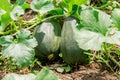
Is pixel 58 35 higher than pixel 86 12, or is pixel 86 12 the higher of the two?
pixel 86 12

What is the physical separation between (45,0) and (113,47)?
73 cm

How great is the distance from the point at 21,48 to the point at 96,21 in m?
0.61

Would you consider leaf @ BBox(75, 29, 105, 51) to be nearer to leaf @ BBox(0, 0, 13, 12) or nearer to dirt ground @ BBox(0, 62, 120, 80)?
dirt ground @ BBox(0, 62, 120, 80)

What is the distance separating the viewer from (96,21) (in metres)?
2.58

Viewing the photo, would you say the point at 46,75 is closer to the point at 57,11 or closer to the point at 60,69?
the point at 60,69

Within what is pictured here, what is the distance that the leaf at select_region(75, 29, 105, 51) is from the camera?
2467 millimetres


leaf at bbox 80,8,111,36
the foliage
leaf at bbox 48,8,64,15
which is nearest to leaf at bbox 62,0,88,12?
leaf at bbox 48,8,64,15

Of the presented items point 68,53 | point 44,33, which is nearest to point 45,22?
point 44,33

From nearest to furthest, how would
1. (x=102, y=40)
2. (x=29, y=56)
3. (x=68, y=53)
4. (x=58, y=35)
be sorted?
(x=102, y=40), (x=29, y=56), (x=68, y=53), (x=58, y=35)

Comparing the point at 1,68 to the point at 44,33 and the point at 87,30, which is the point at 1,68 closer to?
the point at 44,33

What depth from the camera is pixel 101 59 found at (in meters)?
2.93

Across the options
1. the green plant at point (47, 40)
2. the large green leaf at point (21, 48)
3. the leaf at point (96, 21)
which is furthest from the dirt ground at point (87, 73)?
the leaf at point (96, 21)

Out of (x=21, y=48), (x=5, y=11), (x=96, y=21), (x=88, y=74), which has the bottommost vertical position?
(x=88, y=74)

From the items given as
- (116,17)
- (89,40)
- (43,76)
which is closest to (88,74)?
(89,40)
